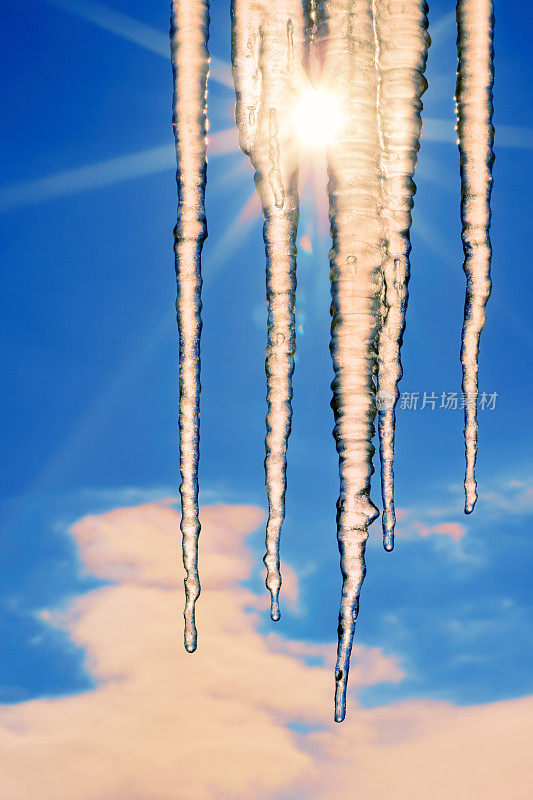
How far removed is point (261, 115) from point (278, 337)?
118 cm

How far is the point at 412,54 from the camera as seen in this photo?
12.9 feet

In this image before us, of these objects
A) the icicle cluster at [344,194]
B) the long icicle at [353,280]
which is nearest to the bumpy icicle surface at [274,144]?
the icicle cluster at [344,194]

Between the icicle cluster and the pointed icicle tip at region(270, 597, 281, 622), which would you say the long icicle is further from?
the pointed icicle tip at region(270, 597, 281, 622)

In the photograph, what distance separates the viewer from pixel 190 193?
13.2 ft

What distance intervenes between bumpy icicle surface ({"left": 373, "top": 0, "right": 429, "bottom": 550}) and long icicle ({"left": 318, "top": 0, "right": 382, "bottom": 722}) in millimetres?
85

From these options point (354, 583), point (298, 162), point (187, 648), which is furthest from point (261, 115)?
point (187, 648)

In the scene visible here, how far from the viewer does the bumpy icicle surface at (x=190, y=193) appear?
4.00 metres

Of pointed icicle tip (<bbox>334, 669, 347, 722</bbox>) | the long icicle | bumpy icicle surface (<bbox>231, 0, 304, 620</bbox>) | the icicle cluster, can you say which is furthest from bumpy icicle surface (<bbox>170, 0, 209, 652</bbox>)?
pointed icicle tip (<bbox>334, 669, 347, 722</bbox>)

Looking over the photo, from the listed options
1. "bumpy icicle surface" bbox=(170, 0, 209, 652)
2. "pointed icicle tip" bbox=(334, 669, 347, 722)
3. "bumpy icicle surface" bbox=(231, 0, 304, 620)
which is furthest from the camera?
"bumpy icicle surface" bbox=(170, 0, 209, 652)

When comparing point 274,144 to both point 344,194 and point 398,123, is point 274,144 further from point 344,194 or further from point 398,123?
point 398,123

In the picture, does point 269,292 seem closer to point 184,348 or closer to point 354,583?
point 184,348

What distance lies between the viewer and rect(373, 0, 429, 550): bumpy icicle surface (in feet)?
12.8

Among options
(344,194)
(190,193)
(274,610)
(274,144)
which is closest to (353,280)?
(344,194)

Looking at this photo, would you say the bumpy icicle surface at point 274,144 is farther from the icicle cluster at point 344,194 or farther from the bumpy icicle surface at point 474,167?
the bumpy icicle surface at point 474,167
